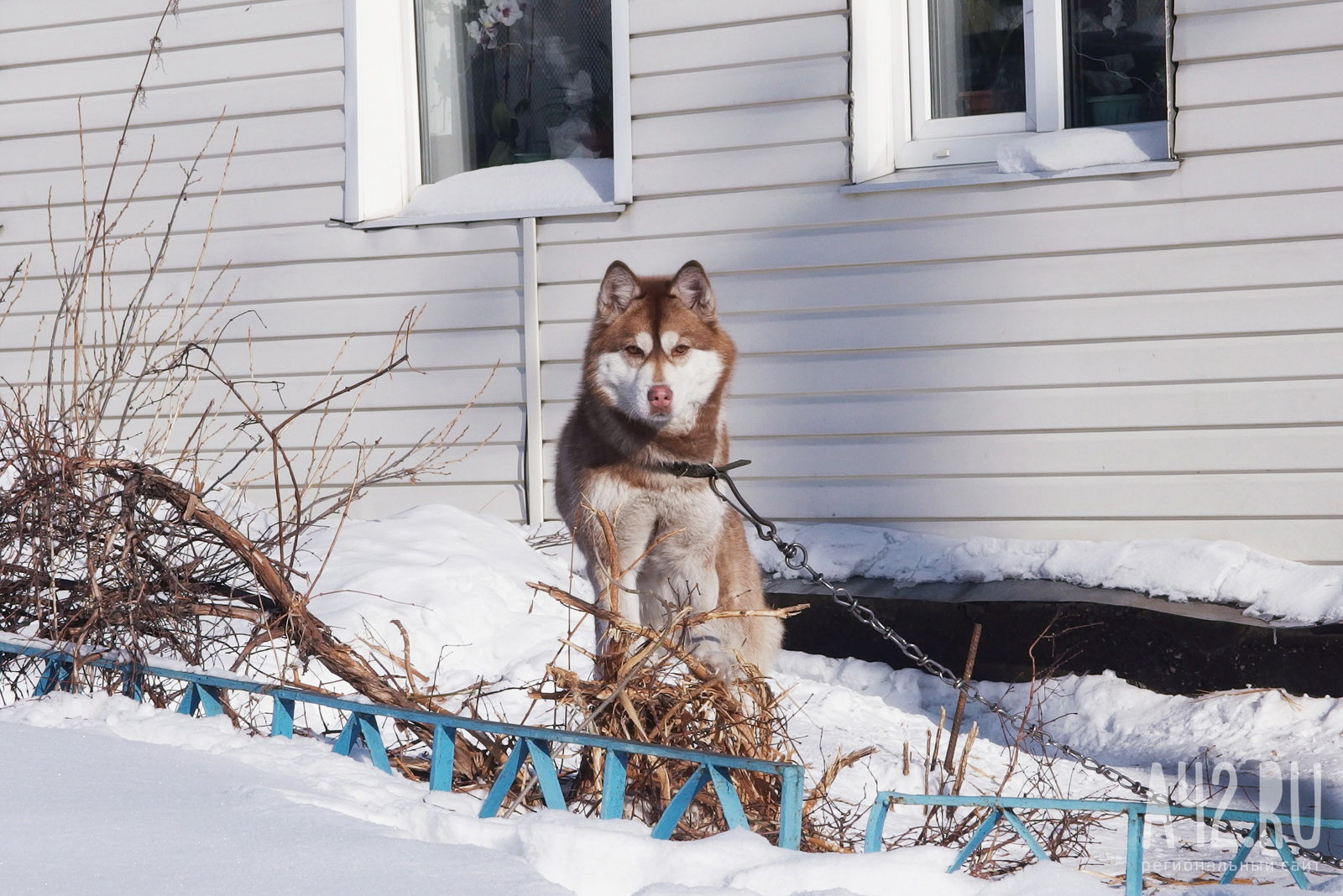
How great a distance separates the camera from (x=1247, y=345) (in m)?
4.41

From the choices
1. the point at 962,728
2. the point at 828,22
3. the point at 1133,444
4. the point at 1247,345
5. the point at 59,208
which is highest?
the point at 828,22

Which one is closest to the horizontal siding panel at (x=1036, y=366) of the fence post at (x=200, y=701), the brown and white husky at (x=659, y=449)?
the brown and white husky at (x=659, y=449)

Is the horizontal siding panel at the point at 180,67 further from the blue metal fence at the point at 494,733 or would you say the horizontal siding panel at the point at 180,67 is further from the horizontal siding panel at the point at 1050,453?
the blue metal fence at the point at 494,733

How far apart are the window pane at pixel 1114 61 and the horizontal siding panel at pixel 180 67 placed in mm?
3588

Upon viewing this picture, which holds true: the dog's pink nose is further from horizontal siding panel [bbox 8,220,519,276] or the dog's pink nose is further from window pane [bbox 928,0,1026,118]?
window pane [bbox 928,0,1026,118]

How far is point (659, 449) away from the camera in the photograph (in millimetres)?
3391

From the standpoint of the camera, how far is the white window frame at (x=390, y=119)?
17.2ft

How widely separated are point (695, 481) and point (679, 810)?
5.90 feet

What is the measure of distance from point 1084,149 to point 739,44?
163 centimetres

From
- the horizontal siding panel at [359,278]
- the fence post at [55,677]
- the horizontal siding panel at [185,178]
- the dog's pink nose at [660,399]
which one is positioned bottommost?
the fence post at [55,677]

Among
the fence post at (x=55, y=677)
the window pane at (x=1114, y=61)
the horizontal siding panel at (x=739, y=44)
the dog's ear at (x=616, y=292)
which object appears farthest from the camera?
the horizontal siding panel at (x=739, y=44)

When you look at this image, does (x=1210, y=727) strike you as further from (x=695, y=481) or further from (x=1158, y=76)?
(x=1158, y=76)

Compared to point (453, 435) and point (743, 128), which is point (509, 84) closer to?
point (743, 128)

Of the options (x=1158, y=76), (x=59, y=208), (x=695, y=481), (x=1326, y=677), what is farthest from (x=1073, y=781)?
(x=59, y=208)
